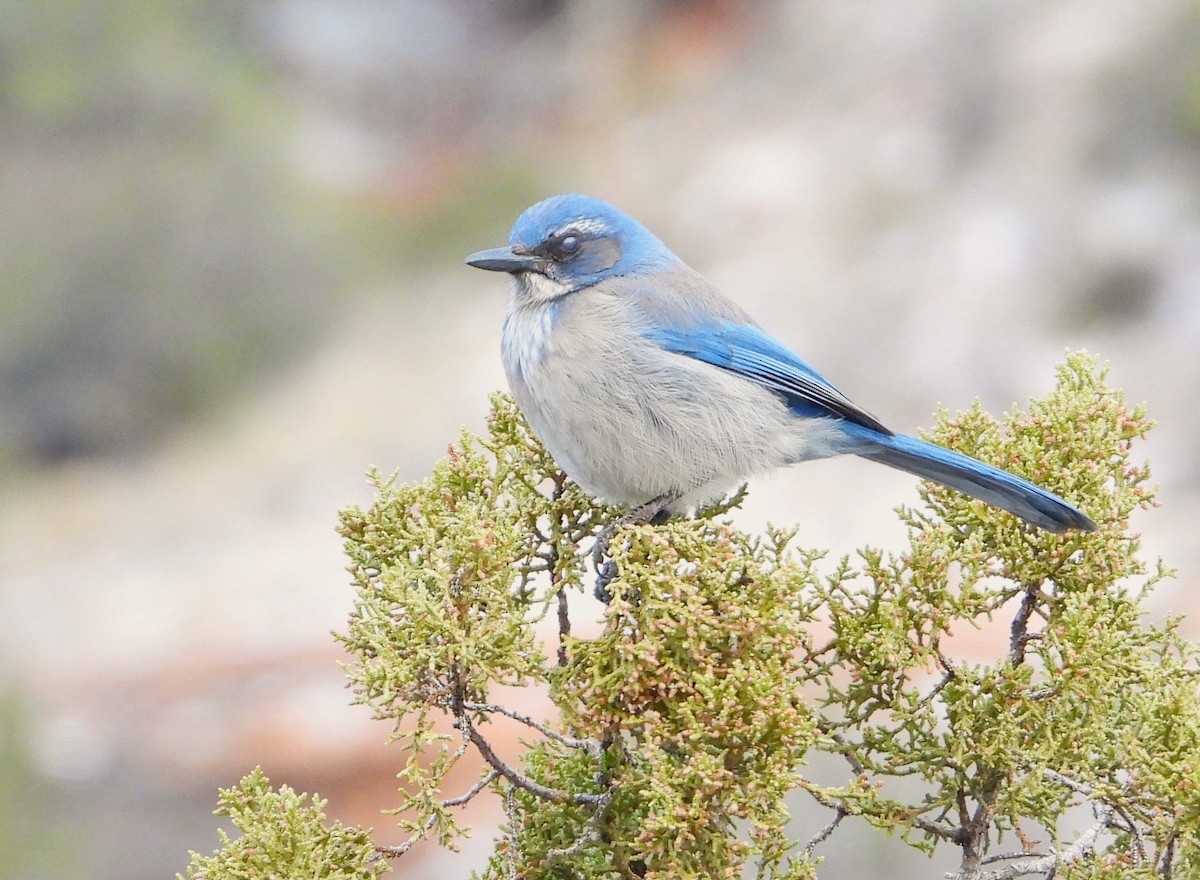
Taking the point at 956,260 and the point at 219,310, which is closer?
the point at 956,260

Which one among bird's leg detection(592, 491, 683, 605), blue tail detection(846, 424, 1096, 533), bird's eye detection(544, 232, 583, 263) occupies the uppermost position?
bird's eye detection(544, 232, 583, 263)

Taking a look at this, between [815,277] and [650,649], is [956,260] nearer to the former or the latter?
[815,277]

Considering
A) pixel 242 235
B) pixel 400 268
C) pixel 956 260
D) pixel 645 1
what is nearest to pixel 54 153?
pixel 242 235

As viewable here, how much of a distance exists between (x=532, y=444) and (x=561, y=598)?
76cm

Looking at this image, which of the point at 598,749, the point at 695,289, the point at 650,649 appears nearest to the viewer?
the point at 650,649

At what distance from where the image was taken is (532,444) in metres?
A: 3.22

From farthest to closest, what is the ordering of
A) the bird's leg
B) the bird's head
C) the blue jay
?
1. the bird's head
2. the blue jay
3. the bird's leg

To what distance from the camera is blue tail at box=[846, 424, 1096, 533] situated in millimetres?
2514

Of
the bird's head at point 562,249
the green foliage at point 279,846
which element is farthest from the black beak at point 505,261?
the green foliage at point 279,846

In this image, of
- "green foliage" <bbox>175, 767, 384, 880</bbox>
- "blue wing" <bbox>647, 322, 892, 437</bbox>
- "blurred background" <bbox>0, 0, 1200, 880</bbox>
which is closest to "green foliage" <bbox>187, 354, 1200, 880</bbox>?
"green foliage" <bbox>175, 767, 384, 880</bbox>

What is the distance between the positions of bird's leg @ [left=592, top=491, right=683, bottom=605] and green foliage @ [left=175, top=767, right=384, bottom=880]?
68 centimetres

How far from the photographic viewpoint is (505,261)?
3660 millimetres

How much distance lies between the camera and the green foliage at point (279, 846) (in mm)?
2252

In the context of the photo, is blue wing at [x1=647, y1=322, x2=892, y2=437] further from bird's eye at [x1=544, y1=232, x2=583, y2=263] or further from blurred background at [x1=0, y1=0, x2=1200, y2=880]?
blurred background at [x1=0, y1=0, x2=1200, y2=880]
